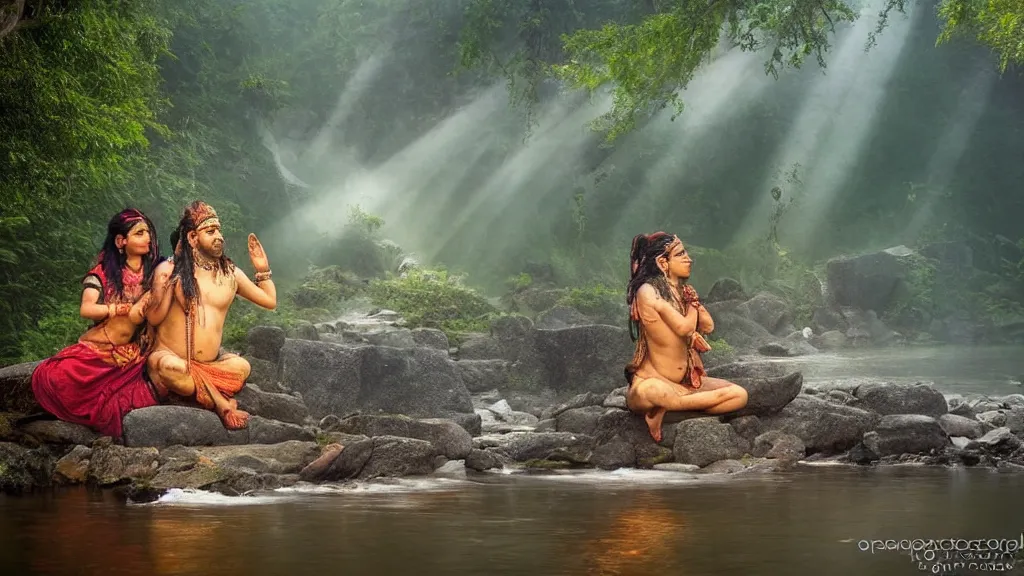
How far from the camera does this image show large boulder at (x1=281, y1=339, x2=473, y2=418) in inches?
482

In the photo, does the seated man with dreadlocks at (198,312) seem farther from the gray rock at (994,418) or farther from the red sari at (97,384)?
the gray rock at (994,418)

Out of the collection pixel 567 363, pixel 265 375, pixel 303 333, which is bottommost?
pixel 265 375

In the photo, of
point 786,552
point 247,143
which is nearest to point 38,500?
point 786,552

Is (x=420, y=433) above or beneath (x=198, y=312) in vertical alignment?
beneath

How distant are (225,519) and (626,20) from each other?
98.4 feet

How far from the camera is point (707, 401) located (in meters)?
10.2

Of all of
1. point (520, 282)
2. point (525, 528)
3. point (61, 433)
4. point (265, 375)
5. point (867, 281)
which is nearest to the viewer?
point (525, 528)

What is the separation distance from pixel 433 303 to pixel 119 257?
16921 mm

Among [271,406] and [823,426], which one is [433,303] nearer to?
[271,406]

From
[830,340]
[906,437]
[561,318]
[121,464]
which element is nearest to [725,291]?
[830,340]

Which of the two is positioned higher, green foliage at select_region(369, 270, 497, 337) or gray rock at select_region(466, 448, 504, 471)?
green foliage at select_region(369, 270, 497, 337)

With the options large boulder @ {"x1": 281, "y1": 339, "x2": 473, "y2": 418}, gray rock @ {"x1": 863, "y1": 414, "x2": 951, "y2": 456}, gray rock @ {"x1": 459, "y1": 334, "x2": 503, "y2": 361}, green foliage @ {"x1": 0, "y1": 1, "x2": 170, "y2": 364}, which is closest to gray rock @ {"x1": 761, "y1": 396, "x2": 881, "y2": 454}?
gray rock @ {"x1": 863, "y1": 414, "x2": 951, "y2": 456}

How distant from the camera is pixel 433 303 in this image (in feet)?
87.8

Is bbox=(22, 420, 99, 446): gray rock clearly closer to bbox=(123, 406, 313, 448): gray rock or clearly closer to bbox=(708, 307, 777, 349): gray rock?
bbox=(123, 406, 313, 448): gray rock
